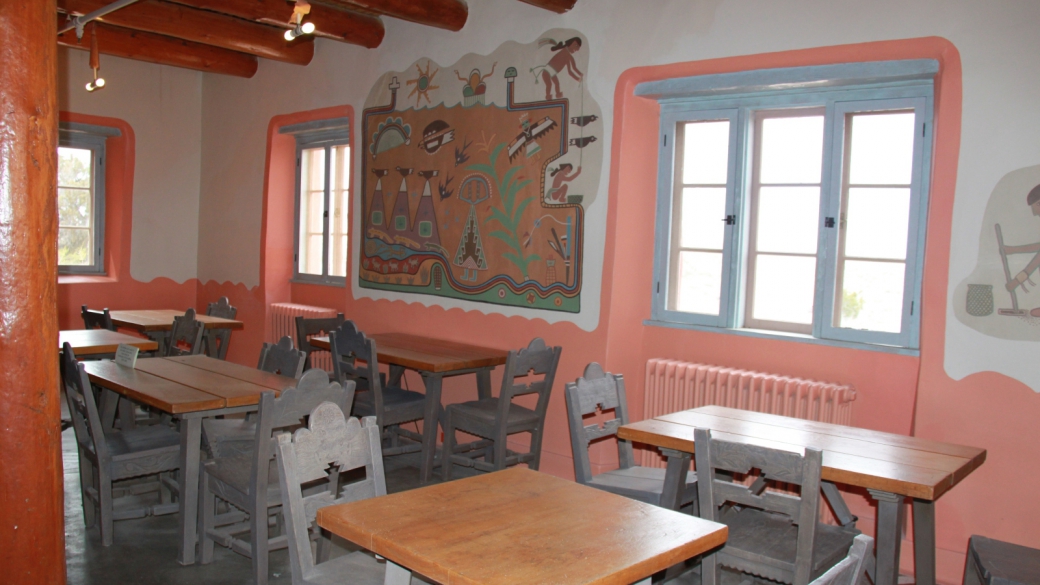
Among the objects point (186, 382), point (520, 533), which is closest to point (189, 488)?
point (186, 382)

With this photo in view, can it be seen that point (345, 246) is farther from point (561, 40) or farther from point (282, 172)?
point (561, 40)

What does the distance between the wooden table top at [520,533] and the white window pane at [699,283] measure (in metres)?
2.40

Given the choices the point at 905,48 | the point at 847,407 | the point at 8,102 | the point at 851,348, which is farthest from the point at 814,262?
the point at 8,102

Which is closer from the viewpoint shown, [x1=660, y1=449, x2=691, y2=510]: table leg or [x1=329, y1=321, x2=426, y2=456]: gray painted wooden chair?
[x1=660, y1=449, x2=691, y2=510]: table leg

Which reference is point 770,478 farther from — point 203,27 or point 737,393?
point 203,27

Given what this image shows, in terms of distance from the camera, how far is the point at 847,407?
389 cm

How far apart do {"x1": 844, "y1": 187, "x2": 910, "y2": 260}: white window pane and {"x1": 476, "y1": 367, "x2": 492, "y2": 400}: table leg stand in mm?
2271

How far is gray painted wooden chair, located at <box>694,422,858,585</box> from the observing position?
7.89 ft

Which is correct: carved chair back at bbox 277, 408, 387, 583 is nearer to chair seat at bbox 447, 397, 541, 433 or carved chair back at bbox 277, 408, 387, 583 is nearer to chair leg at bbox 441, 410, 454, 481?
chair seat at bbox 447, 397, 541, 433

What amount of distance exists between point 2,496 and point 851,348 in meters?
3.60

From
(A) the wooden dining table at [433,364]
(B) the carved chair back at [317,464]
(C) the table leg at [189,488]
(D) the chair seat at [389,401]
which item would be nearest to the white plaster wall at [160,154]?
(A) the wooden dining table at [433,364]

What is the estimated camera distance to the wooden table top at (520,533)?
5.93 ft

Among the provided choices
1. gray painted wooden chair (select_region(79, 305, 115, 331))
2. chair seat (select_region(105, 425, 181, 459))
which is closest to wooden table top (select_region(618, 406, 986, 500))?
chair seat (select_region(105, 425, 181, 459))

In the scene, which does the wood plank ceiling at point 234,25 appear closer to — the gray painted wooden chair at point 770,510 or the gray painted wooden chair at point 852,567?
the gray painted wooden chair at point 770,510
